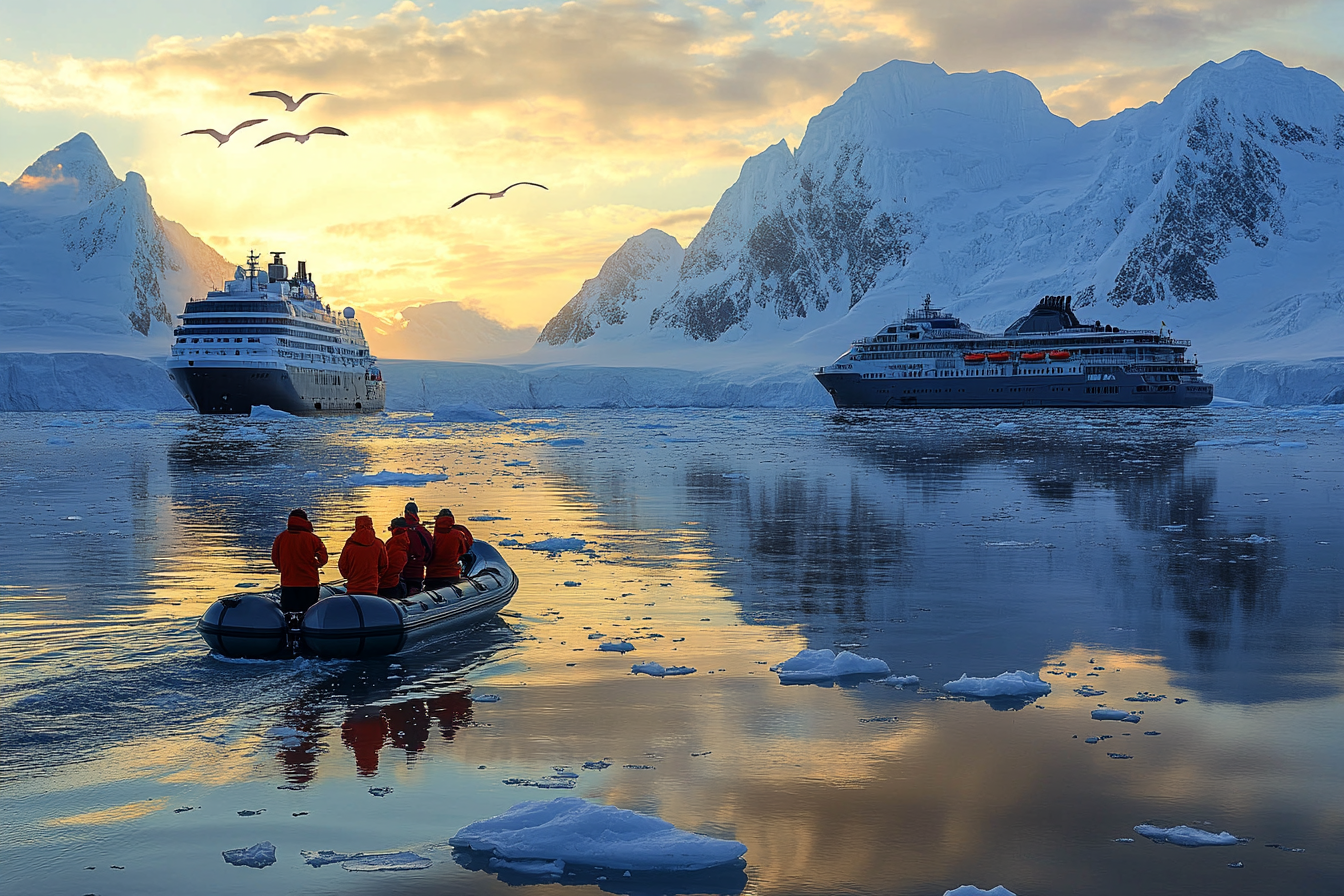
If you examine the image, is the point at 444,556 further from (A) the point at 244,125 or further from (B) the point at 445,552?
(A) the point at 244,125

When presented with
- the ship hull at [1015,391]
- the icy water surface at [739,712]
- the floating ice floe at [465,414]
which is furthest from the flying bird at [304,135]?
the ship hull at [1015,391]

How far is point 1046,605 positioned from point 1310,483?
23.7 m

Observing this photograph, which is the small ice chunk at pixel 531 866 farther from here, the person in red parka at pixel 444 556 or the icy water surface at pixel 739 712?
the person in red parka at pixel 444 556

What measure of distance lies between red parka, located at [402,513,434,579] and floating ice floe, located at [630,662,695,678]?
4.20m

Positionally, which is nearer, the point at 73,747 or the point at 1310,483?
the point at 73,747

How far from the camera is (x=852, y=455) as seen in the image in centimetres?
5200

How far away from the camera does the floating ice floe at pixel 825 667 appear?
12742 millimetres

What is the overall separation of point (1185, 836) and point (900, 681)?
4.41 m

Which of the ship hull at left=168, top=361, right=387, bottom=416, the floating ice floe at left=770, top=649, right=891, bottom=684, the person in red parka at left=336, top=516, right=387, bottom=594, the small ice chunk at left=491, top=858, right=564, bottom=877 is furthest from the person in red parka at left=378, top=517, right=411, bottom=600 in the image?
the ship hull at left=168, top=361, right=387, bottom=416

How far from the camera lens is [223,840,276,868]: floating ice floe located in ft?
25.9

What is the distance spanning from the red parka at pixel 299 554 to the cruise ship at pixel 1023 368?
128 meters

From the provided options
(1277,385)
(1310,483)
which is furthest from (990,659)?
(1277,385)

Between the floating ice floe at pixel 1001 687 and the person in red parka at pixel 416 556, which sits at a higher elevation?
the person in red parka at pixel 416 556

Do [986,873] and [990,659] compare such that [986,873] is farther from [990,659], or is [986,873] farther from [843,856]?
[990,659]
